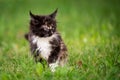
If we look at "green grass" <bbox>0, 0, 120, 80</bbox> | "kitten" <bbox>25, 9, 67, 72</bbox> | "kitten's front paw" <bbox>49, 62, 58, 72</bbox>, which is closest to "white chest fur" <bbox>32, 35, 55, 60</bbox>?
"kitten" <bbox>25, 9, 67, 72</bbox>

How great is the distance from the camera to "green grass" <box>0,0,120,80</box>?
22.7 feet

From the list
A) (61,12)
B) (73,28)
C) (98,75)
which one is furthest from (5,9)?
(98,75)

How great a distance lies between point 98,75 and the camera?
6.76m

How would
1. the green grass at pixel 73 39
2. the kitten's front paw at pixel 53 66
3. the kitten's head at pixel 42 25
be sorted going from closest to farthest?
the green grass at pixel 73 39, the kitten's front paw at pixel 53 66, the kitten's head at pixel 42 25

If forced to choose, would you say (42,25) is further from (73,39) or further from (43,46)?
(73,39)

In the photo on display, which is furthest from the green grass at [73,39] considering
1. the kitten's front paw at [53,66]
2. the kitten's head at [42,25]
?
the kitten's head at [42,25]

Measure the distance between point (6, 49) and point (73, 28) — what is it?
3539mm

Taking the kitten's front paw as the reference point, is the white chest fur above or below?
above

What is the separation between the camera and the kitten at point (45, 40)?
743cm

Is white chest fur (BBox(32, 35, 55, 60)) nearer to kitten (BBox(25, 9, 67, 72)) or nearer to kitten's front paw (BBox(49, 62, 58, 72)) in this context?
kitten (BBox(25, 9, 67, 72))

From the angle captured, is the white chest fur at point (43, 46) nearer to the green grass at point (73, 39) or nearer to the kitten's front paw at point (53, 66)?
the kitten's front paw at point (53, 66)

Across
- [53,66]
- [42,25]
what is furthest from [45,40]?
[53,66]

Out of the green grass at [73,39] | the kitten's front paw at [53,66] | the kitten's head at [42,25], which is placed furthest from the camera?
the kitten's head at [42,25]

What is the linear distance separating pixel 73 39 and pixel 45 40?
368 centimetres
